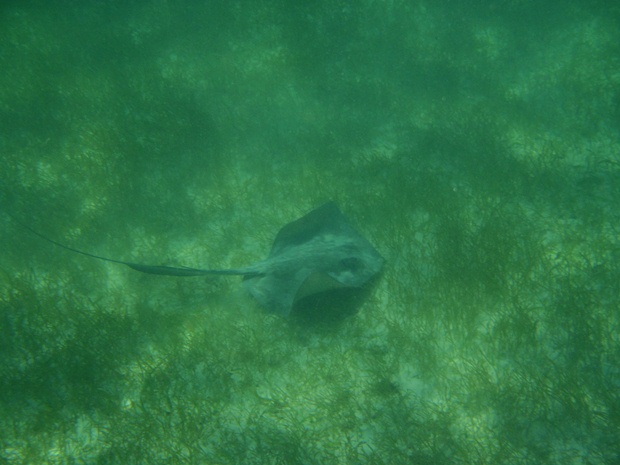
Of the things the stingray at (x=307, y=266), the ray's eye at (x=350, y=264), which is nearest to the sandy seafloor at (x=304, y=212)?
the stingray at (x=307, y=266)

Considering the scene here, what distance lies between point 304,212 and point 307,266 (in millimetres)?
1915

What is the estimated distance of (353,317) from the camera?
182 inches

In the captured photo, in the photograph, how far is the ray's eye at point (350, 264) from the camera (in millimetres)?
4660

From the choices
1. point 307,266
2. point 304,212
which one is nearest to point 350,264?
point 307,266

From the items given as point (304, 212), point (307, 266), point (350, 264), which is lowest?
point (304, 212)

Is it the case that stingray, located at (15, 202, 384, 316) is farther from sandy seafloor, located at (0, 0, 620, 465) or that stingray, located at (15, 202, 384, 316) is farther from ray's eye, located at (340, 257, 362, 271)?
sandy seafloor, located at (0, 0, 620, 465)

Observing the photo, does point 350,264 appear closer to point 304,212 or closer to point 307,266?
point 307,266

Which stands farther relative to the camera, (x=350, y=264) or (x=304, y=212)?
(x=304, y=212)

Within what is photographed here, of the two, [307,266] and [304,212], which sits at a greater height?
[307,266]

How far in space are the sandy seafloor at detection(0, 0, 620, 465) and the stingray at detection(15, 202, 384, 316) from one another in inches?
17.8

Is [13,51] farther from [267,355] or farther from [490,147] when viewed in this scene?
[490,147]

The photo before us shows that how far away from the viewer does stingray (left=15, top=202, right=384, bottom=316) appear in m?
4.20


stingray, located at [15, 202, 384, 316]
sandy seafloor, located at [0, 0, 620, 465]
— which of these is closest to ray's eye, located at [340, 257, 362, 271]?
stingray, located at [15, 202, 384, 316]

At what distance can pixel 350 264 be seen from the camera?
4.68 m
